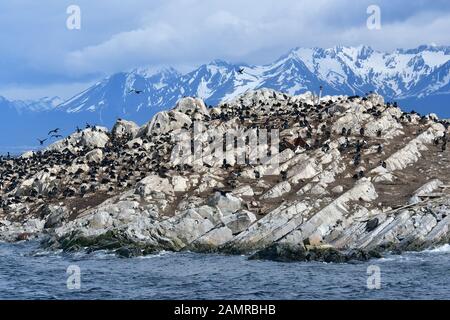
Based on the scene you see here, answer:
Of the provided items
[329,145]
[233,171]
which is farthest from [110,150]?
[329,145]

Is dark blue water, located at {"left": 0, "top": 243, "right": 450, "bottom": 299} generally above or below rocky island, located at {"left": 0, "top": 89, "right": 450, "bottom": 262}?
below

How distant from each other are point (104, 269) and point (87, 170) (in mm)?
67590

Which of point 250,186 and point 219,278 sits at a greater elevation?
point 250,186

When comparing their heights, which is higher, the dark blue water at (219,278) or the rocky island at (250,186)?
the rocky island at (250,186)

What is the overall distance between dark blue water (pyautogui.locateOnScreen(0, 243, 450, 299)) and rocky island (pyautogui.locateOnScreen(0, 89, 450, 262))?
4897 millimetres

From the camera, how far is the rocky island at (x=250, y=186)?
90.1 m

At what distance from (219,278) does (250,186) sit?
45.2m

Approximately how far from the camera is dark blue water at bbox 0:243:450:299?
61.5 m

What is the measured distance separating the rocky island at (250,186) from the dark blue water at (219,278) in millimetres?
4897

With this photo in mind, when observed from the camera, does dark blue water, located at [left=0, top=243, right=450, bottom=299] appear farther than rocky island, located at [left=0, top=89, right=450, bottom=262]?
No

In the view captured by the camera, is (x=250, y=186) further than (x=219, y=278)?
Yes

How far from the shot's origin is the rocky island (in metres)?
90.1

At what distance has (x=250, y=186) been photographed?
377 feet
